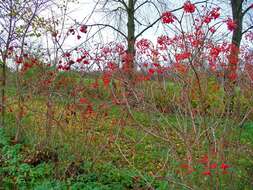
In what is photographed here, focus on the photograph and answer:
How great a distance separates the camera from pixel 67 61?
5.80 meters

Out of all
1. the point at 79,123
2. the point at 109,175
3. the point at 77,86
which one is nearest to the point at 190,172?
the point at 109,175

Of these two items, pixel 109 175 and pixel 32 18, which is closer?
pixel 109 175

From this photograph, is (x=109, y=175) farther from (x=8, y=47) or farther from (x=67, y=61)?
(x=8, y=47)

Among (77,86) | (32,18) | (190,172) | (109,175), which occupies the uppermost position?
(32,18)

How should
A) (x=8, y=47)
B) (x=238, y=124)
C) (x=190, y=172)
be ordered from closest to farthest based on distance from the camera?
(x=190, y=172) → (x=238, y=124) → (x=8, y=47)

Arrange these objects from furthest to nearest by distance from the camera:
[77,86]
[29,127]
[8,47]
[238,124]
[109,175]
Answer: [8,47]
[29,127]
[77,86]
[109,175]
[238,124]

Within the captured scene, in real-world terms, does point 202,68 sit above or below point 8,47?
below

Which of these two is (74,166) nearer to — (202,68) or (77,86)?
(77,86)

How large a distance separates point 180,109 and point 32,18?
3804 millimetres

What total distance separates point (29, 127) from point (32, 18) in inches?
82.6

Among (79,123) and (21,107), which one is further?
(21,107)

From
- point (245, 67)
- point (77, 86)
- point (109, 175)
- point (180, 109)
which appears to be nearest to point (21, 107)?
point (77, 86)

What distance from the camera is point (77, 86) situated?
5758 millimetres

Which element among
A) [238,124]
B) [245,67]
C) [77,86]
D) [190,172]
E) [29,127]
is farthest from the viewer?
[29,127]
